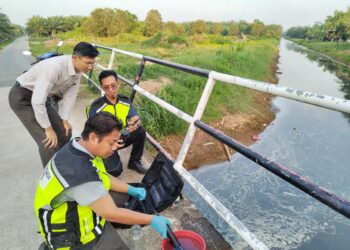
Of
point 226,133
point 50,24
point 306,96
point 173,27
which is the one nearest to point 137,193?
point 306,96

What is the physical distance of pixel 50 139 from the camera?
254cm

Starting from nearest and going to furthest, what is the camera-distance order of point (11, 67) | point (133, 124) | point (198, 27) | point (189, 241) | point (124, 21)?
point (189, 241), point (133, 124), point (11, 67), point (124, 21), point (198, 27)

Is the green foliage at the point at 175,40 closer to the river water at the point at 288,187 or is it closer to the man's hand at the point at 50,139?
the river water at the point at 288,187

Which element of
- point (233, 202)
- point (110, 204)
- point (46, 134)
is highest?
point (110, 204)

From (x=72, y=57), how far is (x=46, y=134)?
74cm

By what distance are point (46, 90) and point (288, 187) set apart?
17.6 feet

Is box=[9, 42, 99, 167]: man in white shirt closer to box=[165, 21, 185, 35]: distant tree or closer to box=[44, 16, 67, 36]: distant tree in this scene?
box=[165, 21, 185, 35]: distant tree

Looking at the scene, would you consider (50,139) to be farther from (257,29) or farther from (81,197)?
(257,29)

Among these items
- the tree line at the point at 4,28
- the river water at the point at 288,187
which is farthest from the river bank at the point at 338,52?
the tree line at the point at 4,28

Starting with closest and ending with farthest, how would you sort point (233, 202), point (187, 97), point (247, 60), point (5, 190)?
point (5, 190), point (233, 202), point (187, 97), point (247, 60)

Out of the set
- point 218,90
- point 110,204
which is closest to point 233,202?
point 110,204

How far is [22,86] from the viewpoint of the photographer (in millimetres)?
2543

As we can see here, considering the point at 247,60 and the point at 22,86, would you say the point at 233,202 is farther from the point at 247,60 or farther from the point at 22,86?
the point at 247,60

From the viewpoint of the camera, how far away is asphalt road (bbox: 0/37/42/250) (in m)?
2.15
